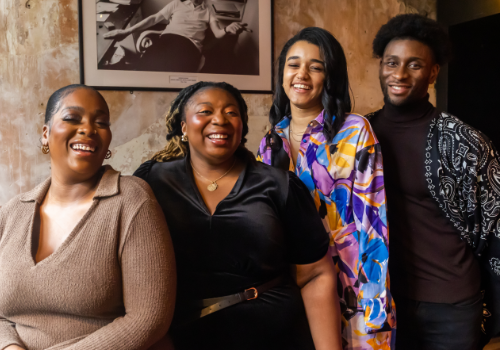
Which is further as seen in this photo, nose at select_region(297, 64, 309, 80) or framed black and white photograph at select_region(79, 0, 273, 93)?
framed black and white photograph at select_region(79, 0, 273, 93)

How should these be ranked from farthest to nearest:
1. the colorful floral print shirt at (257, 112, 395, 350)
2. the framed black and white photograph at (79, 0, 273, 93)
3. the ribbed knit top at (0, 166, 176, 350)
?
the framed black and white photograph at (79, 0, 273, 93) → the colorful floral print shirt at (257, 112, 395, 350) → the ribbed knit top at (0, 166, 176, 350)

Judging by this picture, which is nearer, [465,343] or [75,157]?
[75,157]

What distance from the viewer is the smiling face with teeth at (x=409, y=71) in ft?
5.52

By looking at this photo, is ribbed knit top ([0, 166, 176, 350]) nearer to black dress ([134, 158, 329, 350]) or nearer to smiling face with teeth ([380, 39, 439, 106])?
black dress ([134, 158, 329, 350])

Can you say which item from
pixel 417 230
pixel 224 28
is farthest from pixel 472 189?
pixel 224 28

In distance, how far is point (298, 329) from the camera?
1.31 metres

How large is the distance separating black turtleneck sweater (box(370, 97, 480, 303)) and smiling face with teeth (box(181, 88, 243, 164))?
79cm

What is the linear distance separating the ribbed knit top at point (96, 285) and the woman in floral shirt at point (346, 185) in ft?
2.40

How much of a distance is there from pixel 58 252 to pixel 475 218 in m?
1.50

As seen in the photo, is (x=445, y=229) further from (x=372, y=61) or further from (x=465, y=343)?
(x=372, y=61)

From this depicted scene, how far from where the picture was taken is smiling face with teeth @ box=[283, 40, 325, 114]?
1625 mm

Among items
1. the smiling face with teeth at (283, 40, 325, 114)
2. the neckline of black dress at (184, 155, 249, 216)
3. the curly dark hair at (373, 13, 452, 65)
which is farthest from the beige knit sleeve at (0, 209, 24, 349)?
the curly dark hair at (373, 13, 452, 65)

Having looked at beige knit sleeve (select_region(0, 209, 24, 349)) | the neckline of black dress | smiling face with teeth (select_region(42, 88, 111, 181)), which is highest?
smiling face with teeth (select_region(42, 88, 111, 181))

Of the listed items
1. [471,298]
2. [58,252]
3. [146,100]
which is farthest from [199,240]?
[146,100]
